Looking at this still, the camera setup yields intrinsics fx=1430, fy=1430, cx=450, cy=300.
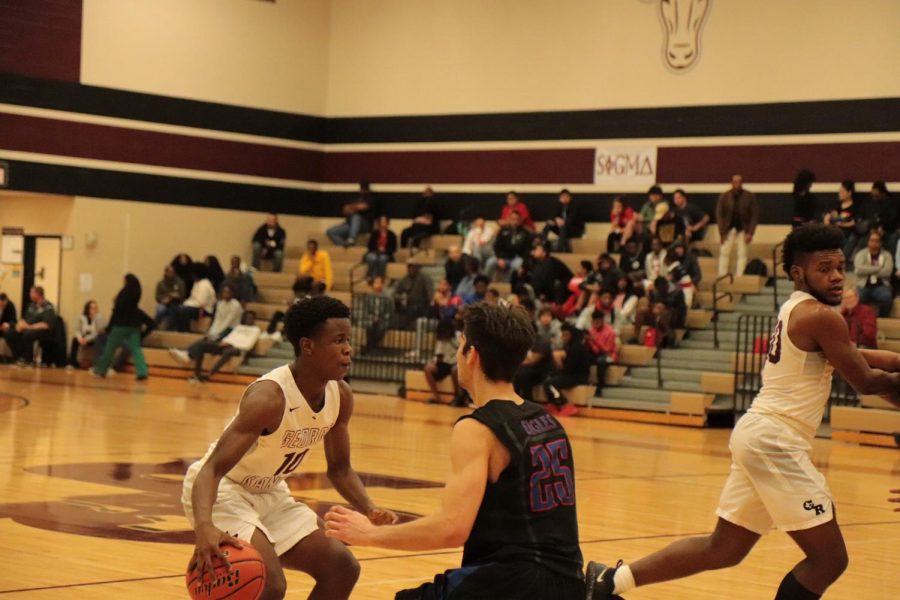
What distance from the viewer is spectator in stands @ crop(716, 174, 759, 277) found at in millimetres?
22438

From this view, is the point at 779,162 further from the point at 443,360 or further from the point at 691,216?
Result: the point at 443,360

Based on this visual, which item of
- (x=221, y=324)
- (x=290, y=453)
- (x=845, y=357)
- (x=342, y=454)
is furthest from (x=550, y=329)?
(x=290, y=453)

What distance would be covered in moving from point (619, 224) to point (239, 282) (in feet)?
23.4

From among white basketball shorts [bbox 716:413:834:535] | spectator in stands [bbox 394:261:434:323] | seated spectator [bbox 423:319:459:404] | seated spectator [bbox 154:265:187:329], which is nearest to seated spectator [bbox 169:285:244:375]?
seated spectator [bbox 154:265:187:329]

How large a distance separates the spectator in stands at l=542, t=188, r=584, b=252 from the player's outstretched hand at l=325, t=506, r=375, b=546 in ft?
67.8

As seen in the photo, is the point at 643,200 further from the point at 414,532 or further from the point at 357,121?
the point at 414,532

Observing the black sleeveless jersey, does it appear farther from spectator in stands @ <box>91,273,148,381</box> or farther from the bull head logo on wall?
the bull head logo on wall

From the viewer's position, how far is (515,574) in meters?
4.18

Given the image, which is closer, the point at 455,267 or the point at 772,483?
the point at 772,483

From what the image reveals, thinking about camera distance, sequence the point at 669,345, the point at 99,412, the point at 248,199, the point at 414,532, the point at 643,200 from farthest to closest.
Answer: the point at 248,199
the point at 643,200
the point at 669,345
the point at 99,412
the point at 414,532

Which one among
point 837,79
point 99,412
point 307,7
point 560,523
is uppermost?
point 307,7

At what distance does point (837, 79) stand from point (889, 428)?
7.69 metres

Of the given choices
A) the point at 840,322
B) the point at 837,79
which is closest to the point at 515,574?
the point at 840,322

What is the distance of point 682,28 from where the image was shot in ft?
81.5
